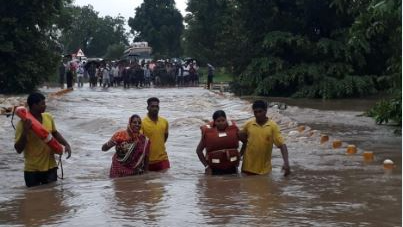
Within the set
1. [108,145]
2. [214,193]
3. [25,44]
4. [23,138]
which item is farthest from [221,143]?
[25,44]

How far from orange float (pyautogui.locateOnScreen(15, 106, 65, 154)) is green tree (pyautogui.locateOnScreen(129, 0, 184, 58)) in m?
67.1

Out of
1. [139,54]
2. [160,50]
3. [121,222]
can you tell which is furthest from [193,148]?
[160,50]

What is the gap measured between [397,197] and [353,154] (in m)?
4.25

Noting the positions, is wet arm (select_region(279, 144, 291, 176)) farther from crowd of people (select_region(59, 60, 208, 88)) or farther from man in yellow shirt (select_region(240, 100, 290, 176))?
crowd of people (select_region(59, 60, 208, 88))

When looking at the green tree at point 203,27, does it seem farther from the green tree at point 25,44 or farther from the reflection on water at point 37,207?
the reflection on water at point 37,207

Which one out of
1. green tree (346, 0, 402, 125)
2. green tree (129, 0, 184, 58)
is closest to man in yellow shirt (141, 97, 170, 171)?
green tree (346, 0, 402, 125)

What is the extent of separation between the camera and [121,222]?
→ 6.91 metres

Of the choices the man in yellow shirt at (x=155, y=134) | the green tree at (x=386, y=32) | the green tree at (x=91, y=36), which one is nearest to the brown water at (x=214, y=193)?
the man in yellow shirt at (x=155, y=134)

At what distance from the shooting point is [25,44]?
30047 millimetres

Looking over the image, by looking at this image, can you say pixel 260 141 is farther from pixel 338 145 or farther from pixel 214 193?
pixel 338 145

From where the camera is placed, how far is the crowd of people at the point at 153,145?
863 cm

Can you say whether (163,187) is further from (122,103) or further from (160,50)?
(160,50)

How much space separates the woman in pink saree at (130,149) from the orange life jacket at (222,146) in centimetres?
81

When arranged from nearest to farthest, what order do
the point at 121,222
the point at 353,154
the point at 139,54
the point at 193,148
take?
the point at 121,222 → the point at 353,154 → the point at 193,148 → the point at 139,54
